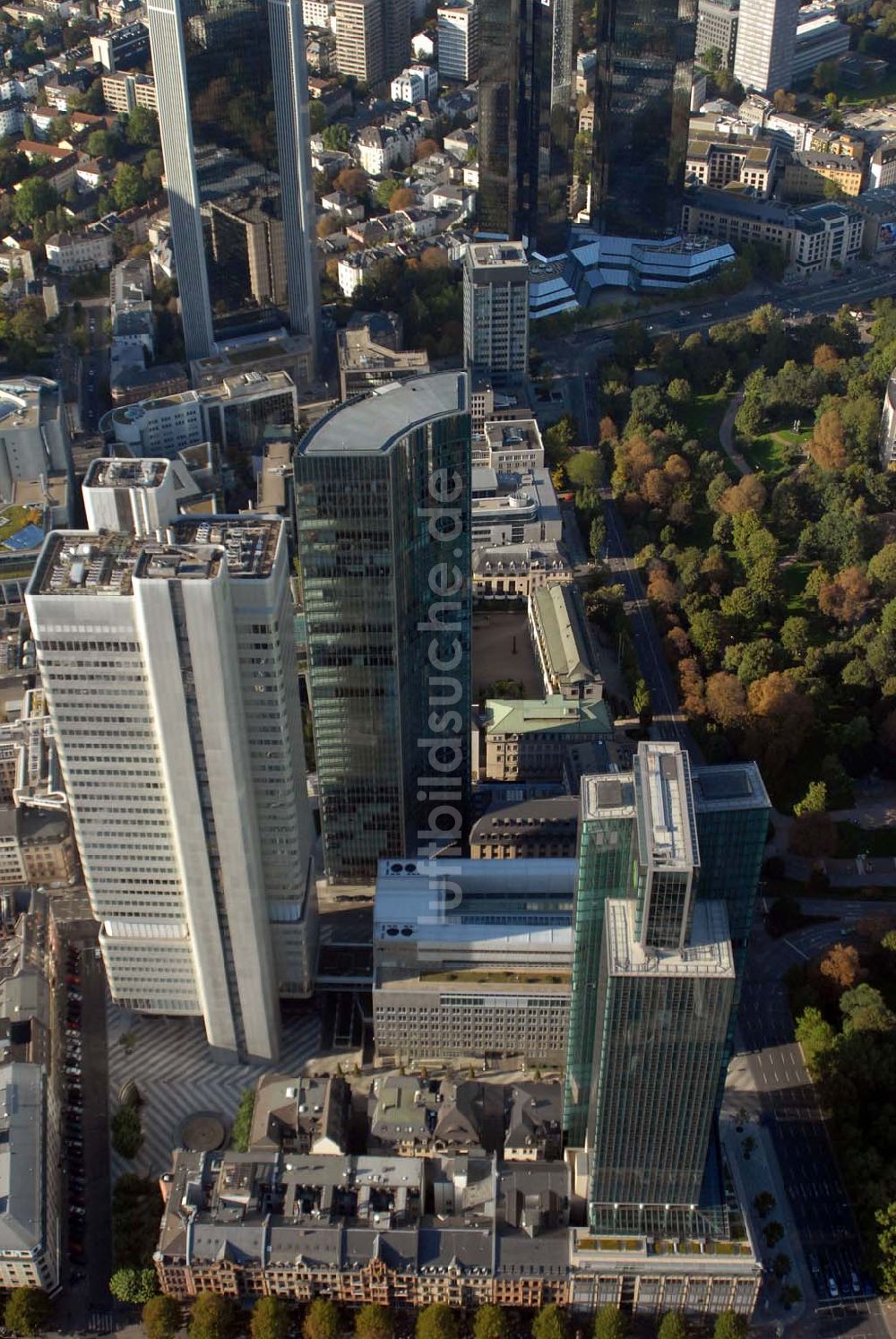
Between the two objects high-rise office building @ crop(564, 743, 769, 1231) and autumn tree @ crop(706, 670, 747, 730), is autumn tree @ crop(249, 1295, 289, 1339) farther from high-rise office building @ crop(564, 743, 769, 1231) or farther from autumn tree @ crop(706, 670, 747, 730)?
autumn tree @ crop(706, 670, 747, 730)

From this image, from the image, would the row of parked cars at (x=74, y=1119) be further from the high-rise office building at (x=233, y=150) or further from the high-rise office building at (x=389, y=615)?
the high-rise office building at (x=233, y=150)

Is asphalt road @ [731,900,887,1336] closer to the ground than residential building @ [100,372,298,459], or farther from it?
closer to the ground

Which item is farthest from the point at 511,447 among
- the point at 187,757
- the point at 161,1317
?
the point at 161,1317

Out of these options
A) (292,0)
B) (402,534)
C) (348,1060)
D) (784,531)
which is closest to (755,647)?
(784,531)

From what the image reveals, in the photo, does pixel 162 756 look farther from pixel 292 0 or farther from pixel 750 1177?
pixel 292 0

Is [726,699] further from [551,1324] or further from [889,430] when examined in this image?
[551,1324]

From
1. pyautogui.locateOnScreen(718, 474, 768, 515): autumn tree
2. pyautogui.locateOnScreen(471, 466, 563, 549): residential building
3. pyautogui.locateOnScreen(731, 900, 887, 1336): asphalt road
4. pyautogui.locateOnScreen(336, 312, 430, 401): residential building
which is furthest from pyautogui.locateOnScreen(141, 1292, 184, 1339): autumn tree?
pyautogui.locateOnScreen(718, 474, 768, 515): autumn tree

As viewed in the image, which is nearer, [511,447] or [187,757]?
[187,757]
